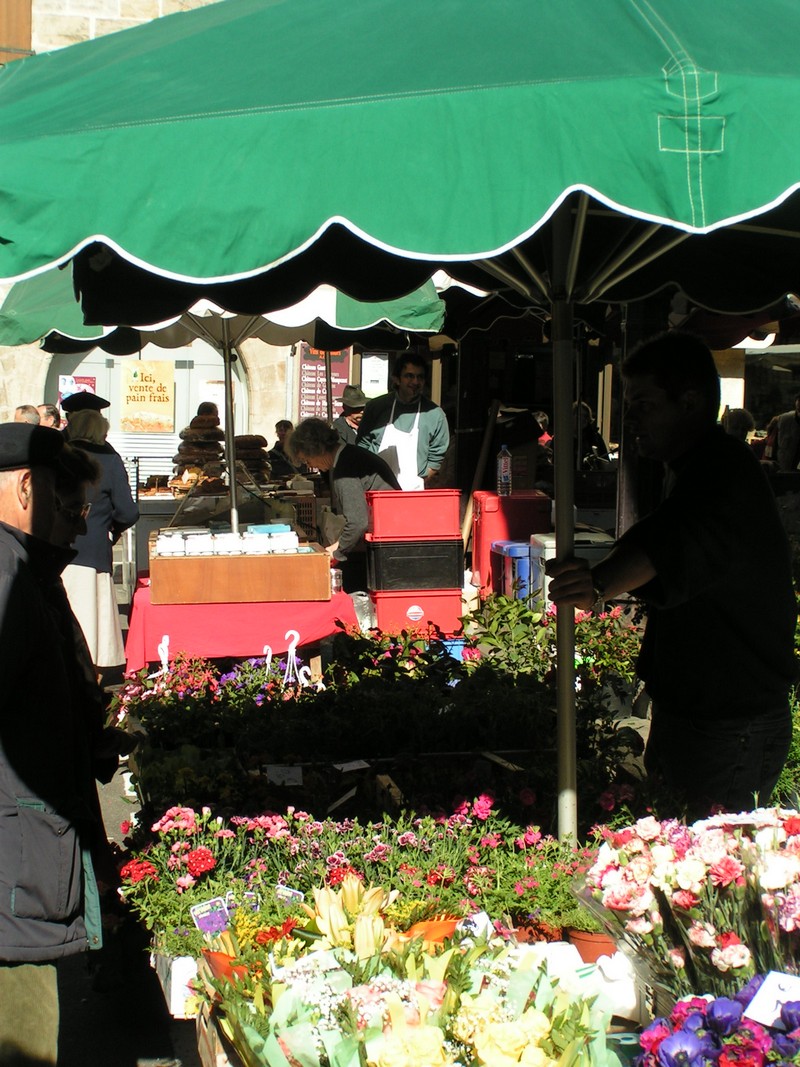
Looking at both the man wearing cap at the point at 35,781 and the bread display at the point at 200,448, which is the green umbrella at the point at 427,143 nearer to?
the man wearing cap at the point at 35,781

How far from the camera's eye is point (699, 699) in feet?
9.79

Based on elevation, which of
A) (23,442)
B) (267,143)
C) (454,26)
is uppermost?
(454,26)

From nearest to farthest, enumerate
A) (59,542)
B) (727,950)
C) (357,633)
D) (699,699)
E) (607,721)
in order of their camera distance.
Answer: (727,950) < (59,542) < (699,699) < (607,721) < (357,633)

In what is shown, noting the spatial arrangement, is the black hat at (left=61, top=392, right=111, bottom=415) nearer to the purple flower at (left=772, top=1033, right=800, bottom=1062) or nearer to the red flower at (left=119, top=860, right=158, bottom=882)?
the red flower at (left=119, top=860, right=158, bottom=882)

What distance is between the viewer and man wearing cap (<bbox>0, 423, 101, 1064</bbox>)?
2467mm

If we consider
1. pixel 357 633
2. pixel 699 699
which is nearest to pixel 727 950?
pixel 699 699

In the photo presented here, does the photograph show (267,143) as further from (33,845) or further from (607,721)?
(607,721)

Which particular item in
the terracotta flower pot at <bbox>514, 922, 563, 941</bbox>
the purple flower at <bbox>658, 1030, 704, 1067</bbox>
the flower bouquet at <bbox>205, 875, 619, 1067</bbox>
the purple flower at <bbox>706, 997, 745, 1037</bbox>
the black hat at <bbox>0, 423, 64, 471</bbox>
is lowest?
the terracotta flower pot at <bbox>514, 922, 563, 941</bbox>

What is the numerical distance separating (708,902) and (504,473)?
820 centimetres

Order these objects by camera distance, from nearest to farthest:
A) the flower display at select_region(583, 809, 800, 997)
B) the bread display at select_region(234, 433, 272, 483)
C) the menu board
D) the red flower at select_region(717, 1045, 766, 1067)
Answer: the red flower at select_region(717, 1045, 766, 1067), the flower display at select_region(583, 809, 800, 997), the bread display at select_region(234, 433, 272, 483), the menu board

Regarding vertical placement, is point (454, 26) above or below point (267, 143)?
above

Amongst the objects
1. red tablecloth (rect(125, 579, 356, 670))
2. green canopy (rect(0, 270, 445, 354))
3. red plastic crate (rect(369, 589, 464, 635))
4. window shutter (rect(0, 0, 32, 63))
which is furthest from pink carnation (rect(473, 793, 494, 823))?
window shutter (rect(0, 0, 32, 63))

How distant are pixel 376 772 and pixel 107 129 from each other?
2.48m

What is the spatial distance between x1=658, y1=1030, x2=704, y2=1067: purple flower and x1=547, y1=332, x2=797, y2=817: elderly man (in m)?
1.24
